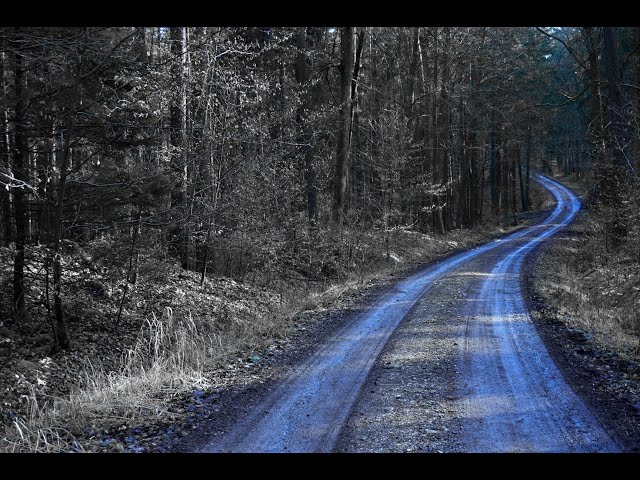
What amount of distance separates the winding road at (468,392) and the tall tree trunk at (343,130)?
657 cm

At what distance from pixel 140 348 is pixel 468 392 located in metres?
6.50

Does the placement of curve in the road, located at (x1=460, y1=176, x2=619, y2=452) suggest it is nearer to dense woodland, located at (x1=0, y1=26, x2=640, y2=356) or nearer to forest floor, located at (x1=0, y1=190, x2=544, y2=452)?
forest floor, located at (x1=0, y1=190, x2=544, y2=452)

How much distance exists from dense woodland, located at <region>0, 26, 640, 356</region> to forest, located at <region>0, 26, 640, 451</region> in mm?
72

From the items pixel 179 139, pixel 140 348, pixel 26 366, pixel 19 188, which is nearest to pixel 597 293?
pixel 140 348

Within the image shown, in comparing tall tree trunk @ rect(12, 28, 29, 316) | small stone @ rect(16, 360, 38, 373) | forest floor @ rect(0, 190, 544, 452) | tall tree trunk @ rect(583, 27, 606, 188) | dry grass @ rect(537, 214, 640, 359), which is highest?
tall tree trunk @ rect(583, 27, 606, 188)

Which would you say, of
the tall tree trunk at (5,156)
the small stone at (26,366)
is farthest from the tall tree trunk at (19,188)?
the small stone at (26,366)

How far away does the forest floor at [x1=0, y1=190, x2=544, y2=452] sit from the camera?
5184mm

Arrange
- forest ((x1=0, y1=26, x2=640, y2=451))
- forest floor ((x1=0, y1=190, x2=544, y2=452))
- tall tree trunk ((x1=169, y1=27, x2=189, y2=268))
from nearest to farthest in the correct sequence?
1. forest floor ((x1=0, y1=190, x2=544, y2=452))
2. forest ((x1=0, y1=26, x2=640, y2=451))
3. tall tree trunk ((x1=169, y1=27, x2=189, y2=268))

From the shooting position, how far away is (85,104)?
9352 millimetres

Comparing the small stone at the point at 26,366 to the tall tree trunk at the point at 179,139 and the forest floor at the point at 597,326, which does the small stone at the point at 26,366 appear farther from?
the forest floor at the point at 597,326

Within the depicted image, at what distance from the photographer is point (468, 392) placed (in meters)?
5.88

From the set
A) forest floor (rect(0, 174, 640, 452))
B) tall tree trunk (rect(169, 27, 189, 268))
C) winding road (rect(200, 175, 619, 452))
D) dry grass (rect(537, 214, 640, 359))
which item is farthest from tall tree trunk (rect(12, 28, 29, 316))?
dry grass (rect(537, 214, 640, 359))

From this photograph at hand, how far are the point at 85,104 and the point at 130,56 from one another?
130 cm

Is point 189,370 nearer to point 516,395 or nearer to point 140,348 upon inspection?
point 140,348
